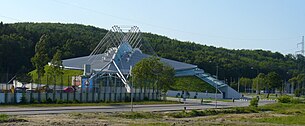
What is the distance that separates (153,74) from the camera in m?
89.0

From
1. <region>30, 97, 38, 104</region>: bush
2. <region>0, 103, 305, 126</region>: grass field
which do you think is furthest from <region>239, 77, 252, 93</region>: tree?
<region>30, 97, 38, 104</region>: bush

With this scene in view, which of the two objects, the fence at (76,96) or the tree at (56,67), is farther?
the tree at (56,67)

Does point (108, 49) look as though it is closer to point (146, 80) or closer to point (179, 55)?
point (146, 80)

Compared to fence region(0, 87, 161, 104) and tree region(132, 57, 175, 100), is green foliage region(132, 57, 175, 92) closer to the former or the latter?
tree region(132, 57, 175, 100)

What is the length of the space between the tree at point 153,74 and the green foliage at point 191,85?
32.7 m

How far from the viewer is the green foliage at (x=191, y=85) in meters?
126

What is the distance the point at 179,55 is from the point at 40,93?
133 metres

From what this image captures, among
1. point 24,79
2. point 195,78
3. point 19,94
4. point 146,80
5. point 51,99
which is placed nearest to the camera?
point 19,94

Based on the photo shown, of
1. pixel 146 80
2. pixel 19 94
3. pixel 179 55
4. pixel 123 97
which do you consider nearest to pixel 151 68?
pixel 146 80

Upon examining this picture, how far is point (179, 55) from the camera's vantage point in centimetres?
19550

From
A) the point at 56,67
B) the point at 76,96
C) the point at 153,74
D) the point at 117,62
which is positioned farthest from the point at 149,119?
the point at 117,62

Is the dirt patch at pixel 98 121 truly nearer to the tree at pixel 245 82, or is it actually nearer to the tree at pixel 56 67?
the tree at pixel 56 67

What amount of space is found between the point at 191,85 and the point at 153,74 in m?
41.1

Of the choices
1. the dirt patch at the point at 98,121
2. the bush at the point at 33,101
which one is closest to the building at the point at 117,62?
the bush at the point at 33,101
